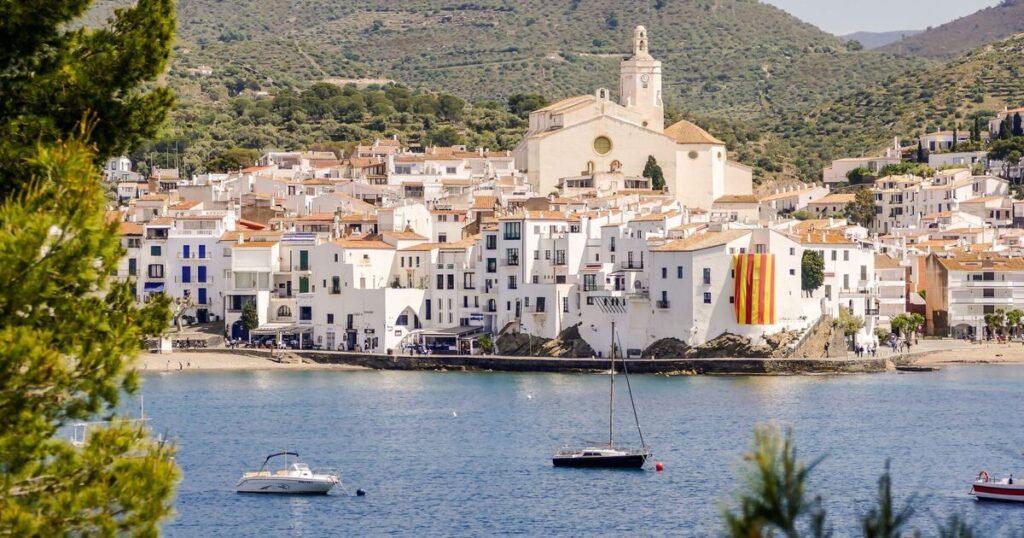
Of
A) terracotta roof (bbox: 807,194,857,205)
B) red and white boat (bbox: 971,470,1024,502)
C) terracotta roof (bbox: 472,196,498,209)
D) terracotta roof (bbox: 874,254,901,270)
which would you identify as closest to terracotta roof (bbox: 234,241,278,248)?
terracotta roof (bbox: 472,196,498,209)

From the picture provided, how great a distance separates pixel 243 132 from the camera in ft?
340

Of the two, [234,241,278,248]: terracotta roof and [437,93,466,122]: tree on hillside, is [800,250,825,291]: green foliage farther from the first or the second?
[437,93,466,122]: tree on hillside

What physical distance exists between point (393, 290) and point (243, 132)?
42156mm

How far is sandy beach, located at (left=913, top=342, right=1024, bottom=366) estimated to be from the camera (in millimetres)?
62688

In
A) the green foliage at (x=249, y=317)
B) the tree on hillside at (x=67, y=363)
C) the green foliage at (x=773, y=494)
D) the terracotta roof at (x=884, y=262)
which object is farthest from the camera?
the terracotta roof at (x=884, y=262)

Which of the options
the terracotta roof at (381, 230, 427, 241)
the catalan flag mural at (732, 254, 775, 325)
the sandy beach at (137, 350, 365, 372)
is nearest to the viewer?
the catalan flag mural at (732, 254, 775, 325)

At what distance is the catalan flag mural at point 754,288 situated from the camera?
5706 centimetres

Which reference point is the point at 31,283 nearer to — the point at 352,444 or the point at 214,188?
the point at 352,444

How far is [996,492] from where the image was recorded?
110 ft

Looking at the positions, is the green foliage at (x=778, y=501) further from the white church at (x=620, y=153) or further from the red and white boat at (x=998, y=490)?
the white church at (x=620, y=153)

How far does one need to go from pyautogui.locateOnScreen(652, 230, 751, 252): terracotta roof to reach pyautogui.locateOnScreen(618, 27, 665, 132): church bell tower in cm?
2765

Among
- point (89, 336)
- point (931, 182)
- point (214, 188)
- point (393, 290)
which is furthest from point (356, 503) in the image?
point (931, 182)

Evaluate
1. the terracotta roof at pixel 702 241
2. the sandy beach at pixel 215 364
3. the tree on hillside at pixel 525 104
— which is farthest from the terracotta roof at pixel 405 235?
the tree on hillside at pixel 525 104

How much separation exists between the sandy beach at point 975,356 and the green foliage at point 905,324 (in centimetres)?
181
